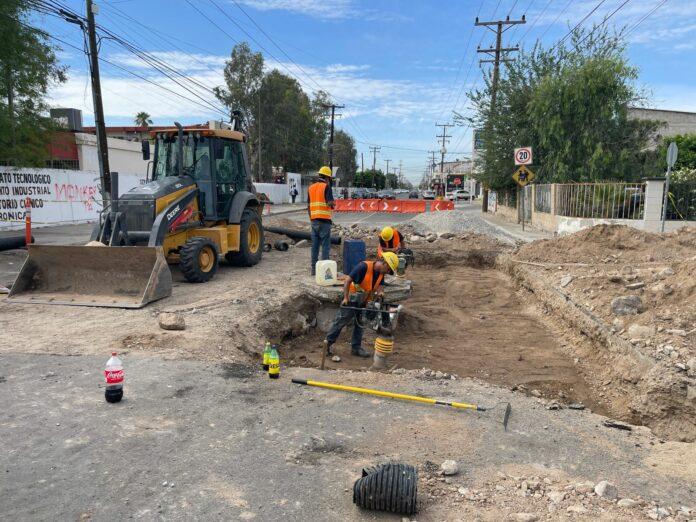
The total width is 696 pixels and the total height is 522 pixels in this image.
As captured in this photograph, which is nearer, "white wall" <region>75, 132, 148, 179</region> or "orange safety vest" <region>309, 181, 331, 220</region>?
"orange safety vest" <region>309, 181, 331, 220</region>

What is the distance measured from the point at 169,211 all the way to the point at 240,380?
4532 millimetres

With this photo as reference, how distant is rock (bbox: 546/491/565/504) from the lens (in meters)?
3.06

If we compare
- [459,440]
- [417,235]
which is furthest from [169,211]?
[417,235]

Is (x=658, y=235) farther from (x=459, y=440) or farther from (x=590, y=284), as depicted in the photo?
(x=459, y=440)

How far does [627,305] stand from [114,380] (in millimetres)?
6872

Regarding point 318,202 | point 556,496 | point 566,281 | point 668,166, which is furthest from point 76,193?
point 556,496

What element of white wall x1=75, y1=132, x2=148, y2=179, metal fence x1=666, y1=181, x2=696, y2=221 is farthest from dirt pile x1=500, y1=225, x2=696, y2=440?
white wall x1=75, y1=132, x2=148, y2=179

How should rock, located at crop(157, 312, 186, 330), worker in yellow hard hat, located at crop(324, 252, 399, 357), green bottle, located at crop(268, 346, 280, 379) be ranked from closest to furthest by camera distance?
green bottle, located at crop(268, 346, 280, 379) < rock, located at crop(157, 312, 186, 330) < worker in yellow hard hat, located at crop(324, 252, 399, 357)

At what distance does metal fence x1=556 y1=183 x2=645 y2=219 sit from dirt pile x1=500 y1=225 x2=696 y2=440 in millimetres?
3447

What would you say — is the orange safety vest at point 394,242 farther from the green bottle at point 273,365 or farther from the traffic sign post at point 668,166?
the traffic sign post at point 668,166

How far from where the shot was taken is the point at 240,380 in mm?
4961

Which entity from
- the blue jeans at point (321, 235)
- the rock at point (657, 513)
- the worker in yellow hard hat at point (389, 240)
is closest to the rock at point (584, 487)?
the rock at point (657, 513)

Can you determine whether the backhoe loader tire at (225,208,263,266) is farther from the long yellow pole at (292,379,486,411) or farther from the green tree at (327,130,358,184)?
the green tree at (327,130,358,184)

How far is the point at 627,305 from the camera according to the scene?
7293 millimetres
